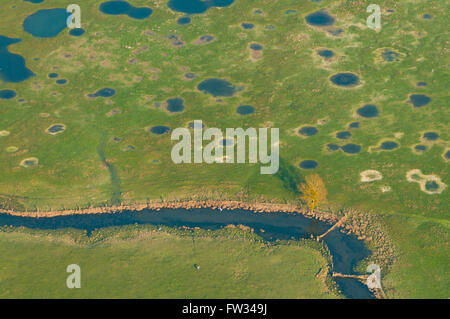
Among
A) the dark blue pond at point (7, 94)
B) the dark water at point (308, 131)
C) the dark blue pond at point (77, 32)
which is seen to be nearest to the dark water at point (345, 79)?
the dark water at point (308, 131)

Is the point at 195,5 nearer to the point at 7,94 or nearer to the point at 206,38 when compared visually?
the point at 206,38

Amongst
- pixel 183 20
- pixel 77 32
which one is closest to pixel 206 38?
pixel 183 20

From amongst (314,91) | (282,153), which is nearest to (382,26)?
(314,91)

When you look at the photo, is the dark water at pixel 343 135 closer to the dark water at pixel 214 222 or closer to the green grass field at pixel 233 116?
the green grass field at pixel 233 116

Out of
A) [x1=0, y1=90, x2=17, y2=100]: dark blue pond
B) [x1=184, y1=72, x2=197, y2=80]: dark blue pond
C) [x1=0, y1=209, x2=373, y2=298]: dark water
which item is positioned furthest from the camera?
[x1=184, y1=72, x2=197, y2=80]: dark blue pond

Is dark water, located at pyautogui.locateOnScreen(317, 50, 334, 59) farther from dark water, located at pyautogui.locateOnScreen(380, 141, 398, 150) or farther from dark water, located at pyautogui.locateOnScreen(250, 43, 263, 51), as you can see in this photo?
dark water, located at pyautogui.locateOnScreen(380, 141, 398, 150)

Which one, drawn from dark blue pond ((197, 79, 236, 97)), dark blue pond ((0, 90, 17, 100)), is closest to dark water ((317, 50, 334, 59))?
dark blue pond ((197, 79, 236, 97))
